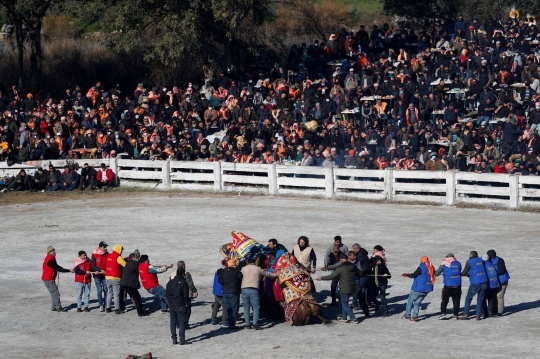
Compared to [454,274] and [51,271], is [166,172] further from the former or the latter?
[454,274]

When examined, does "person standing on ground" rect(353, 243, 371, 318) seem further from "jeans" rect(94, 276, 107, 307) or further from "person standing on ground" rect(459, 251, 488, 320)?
"jeans" rect(94, 276, 107, 307)

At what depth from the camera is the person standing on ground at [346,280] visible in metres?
17.0

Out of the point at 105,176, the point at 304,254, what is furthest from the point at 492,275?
the point at 105,176

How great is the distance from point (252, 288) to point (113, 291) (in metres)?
3.10

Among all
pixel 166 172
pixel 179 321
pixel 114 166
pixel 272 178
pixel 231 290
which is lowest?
pixel 179 321

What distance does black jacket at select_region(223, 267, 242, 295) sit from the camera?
16.9 meters

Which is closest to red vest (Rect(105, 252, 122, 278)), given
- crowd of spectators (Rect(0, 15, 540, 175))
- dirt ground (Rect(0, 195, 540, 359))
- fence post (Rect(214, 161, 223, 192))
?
dirt ground (Rect(0, 195, 540, 359))

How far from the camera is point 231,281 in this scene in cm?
1692

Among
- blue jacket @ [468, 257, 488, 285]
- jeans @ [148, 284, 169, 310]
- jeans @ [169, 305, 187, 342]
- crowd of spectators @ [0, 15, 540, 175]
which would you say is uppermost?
crowd of spectators @ [0, 15, 540, 175]

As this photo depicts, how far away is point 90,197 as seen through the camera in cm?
3222

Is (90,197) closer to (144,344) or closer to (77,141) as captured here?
(77,141)

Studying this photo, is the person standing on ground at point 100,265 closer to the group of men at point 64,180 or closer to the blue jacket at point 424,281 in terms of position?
the blue jacket at point 424,281

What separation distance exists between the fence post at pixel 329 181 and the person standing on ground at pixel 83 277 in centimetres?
1242

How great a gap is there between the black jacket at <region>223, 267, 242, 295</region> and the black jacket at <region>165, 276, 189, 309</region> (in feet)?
3.03
